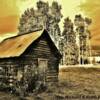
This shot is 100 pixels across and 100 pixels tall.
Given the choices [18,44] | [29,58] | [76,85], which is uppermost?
[18,44]

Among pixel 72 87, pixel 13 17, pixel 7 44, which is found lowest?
pixel 72 87

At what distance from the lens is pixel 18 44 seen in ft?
41.4

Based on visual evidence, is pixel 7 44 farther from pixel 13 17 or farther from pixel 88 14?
pixel 88 14

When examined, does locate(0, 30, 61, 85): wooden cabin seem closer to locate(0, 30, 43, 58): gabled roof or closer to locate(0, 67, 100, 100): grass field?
locate(0, 30, 43, 58): gabled roof

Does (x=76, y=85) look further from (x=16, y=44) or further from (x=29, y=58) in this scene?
(x=16, y=44)

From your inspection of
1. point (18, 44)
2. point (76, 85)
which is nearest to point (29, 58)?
point (18, 44)

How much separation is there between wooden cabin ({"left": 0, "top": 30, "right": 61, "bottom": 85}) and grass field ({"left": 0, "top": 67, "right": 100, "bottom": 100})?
15.1 inches

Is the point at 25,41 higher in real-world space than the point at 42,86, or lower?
higher

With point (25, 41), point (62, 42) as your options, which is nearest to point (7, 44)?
point (25, 41)

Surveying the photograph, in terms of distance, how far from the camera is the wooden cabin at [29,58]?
12383 mm

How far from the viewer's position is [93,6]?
13203 mm

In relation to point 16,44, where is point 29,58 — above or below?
below

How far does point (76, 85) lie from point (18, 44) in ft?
7.51

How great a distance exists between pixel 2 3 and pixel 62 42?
7.59 feet
